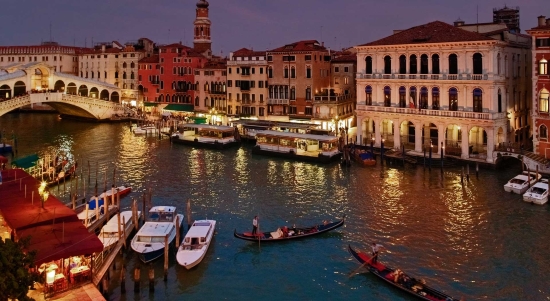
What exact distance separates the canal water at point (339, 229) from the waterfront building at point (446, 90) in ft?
9.78

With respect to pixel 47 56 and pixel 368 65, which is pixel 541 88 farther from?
pixel 47 56

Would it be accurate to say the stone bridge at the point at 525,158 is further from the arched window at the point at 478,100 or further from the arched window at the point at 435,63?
the arched window at the point at 435,63

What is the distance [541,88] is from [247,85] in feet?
79.0

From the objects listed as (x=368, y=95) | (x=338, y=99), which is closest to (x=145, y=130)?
(x=338, y=99)

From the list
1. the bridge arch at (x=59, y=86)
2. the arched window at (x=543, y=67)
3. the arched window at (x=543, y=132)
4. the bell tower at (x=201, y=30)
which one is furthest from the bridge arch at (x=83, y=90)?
the arched window at (x=543, y=132)

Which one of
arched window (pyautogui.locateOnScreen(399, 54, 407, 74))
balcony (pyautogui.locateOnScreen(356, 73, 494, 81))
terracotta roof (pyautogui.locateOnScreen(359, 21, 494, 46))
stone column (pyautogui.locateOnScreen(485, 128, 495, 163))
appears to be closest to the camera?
stone column (pyautogui.locateOnScreen(485, 128, 495, 163))

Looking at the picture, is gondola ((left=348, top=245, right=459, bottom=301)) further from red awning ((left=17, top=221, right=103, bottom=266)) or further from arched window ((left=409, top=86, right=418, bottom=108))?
arched window ((left=409, top=86, right=418, bottom=108))

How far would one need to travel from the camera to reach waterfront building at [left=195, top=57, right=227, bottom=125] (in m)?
47.2

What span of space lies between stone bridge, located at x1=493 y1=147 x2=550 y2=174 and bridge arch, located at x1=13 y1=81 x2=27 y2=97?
141ft

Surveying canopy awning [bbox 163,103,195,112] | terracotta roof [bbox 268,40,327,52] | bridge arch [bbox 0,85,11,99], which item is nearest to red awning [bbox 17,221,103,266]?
terracotta roof [bbox 268,40,327,52]

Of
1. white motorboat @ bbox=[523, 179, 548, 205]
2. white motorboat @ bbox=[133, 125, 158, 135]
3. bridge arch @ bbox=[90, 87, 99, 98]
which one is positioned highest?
bridge arch @ bbox=[90, 87, 99, 98]

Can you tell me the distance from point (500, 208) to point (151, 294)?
47.3 ft

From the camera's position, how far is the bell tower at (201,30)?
6100 cm

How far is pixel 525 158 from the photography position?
87.8 ft
